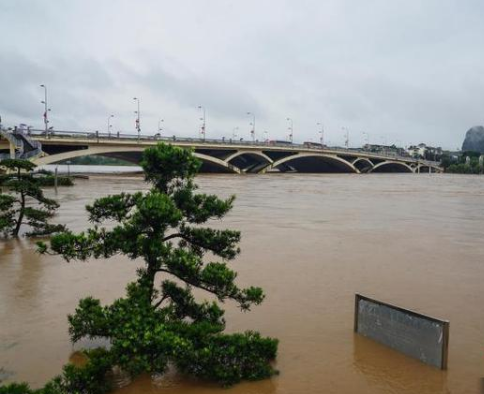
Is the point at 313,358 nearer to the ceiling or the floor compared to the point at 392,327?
nearer to the floor

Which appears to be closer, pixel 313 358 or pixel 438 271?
pixel 313 358

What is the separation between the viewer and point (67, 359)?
21.9 feet

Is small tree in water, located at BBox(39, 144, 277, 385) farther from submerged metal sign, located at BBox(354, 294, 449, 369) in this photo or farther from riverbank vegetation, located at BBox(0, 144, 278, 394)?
submerged metal sign, located at BBox(354, 294, 449, 369)

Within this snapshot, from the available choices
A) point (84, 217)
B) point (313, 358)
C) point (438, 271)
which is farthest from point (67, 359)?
point (84, 217)

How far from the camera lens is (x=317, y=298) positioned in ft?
31.2

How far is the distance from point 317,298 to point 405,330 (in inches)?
117

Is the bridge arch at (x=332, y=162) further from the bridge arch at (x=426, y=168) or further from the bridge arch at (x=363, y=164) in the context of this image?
the bridge arch at (x=426, y=168)

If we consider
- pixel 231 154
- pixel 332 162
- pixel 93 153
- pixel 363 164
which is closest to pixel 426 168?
pixel 363 164

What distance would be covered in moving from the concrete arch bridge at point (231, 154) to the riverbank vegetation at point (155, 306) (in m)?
11.3

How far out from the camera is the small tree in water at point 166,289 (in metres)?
5.41

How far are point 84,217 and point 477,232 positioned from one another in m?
17.3

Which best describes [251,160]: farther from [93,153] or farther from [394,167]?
[394,167]

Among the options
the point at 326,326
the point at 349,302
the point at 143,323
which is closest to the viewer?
the point at 143,323

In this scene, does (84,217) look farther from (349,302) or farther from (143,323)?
(143,323)
